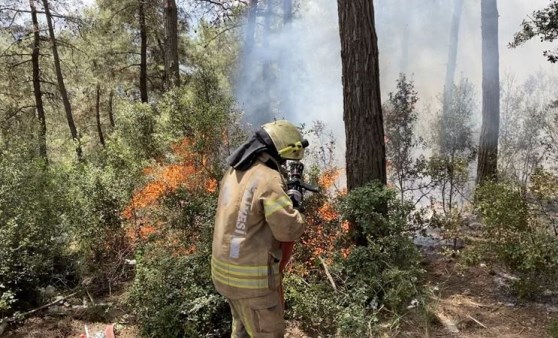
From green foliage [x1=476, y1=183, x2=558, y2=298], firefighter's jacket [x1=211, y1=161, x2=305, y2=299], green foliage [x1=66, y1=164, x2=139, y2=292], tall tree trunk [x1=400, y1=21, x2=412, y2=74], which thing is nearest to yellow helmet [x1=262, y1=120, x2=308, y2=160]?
firefighter's jacket [x1=211, y1=161, x2=305, y2=299]

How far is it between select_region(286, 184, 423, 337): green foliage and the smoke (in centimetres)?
1406

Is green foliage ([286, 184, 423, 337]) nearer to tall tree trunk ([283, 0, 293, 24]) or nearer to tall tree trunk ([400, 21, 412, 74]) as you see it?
tall tree trunk ([283, 0, 293, 24])

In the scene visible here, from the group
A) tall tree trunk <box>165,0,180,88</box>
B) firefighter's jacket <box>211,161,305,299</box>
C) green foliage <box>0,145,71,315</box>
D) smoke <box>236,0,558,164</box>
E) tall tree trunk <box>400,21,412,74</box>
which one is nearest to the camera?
firefighter's jacket <box>211,161,305,299</box>

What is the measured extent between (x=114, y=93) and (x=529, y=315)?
19.4 m

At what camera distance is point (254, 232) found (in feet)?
9.22

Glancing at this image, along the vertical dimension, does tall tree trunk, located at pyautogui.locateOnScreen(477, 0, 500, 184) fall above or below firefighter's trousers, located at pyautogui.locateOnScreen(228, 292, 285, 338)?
above

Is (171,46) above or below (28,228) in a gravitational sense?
above

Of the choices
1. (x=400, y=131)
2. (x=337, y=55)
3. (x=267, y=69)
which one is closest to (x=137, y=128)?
(x=400, y=131)

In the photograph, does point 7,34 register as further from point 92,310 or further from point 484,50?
point 484,50

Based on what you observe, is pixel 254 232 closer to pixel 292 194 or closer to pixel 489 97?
pixel 292 194

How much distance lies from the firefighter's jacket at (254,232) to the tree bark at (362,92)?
8.28ft

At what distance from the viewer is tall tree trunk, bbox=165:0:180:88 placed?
9727 mm

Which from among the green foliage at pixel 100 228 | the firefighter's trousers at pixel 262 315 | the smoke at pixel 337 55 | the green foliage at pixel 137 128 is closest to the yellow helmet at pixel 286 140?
the firefighter's trousers at pixel 262 315

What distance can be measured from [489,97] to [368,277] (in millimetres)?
7375
